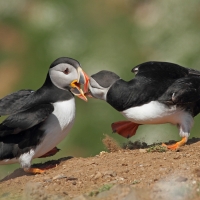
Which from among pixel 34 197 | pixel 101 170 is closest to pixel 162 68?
pixel 101 170

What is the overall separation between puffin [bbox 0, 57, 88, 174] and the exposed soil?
30cm

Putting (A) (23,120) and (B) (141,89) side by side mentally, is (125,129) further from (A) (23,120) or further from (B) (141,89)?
(A) (23,120)

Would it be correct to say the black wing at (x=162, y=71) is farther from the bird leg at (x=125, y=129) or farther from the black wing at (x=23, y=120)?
the black wing at (x=23, y=120)

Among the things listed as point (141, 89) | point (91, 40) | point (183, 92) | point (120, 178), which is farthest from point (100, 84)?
point (91, 40)

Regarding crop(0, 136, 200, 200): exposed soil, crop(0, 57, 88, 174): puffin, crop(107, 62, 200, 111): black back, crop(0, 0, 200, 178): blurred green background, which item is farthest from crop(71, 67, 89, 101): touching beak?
crop(0, 0, 200, 178): blurred green background

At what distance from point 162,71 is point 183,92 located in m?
0.61

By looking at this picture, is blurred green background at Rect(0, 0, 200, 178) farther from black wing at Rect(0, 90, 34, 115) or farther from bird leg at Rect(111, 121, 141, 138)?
black wing at Rect(0, 90, 34, 115)

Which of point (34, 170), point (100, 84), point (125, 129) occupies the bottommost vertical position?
point (34, 170)

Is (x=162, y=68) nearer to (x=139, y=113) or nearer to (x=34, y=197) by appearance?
(x=139, y=113)

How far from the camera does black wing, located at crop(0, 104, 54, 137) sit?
353 inches

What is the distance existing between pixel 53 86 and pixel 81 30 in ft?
28.1

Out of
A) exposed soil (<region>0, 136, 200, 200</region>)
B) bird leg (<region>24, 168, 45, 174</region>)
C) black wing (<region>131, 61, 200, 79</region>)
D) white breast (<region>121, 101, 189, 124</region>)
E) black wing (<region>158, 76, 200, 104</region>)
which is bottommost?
bird leg (<region>24, 168, 45, 174</region>)

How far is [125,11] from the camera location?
1816 cm

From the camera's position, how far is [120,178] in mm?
8133
